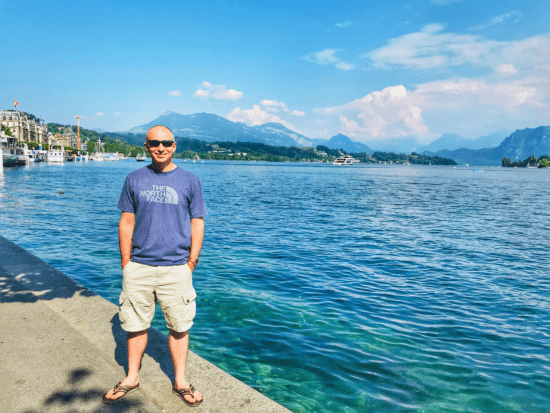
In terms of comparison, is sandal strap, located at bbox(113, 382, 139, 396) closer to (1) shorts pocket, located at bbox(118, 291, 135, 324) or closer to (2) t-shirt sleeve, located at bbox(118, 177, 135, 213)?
(1) shorts pocket, located at bbox(118, 291, 135, 324)

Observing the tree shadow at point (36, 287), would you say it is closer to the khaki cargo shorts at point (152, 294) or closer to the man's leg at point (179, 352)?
the khaki cargo shorts at point (152, 294)

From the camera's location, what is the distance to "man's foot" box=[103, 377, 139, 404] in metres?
4.07

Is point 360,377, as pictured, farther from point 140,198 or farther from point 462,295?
point 462,295

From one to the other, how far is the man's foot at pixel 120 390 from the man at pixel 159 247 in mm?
10

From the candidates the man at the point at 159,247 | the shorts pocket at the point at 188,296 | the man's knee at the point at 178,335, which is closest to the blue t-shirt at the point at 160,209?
the man at the point at 159,247

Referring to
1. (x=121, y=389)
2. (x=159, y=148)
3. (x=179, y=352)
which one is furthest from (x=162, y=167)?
(x=121, y=389)

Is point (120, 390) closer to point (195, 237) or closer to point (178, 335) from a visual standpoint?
point (178, 335)

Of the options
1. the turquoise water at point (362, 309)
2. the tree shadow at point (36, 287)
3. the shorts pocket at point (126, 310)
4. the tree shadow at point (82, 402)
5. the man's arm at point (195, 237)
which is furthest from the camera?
the turquoise water at point (362, 309)

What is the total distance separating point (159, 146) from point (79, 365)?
289 centimetres

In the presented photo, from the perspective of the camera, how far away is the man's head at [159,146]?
4.23m

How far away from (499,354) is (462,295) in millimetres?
3846

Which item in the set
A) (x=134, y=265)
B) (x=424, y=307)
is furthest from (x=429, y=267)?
(x=134, y=265)

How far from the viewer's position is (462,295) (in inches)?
468

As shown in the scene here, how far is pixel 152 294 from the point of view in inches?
173
